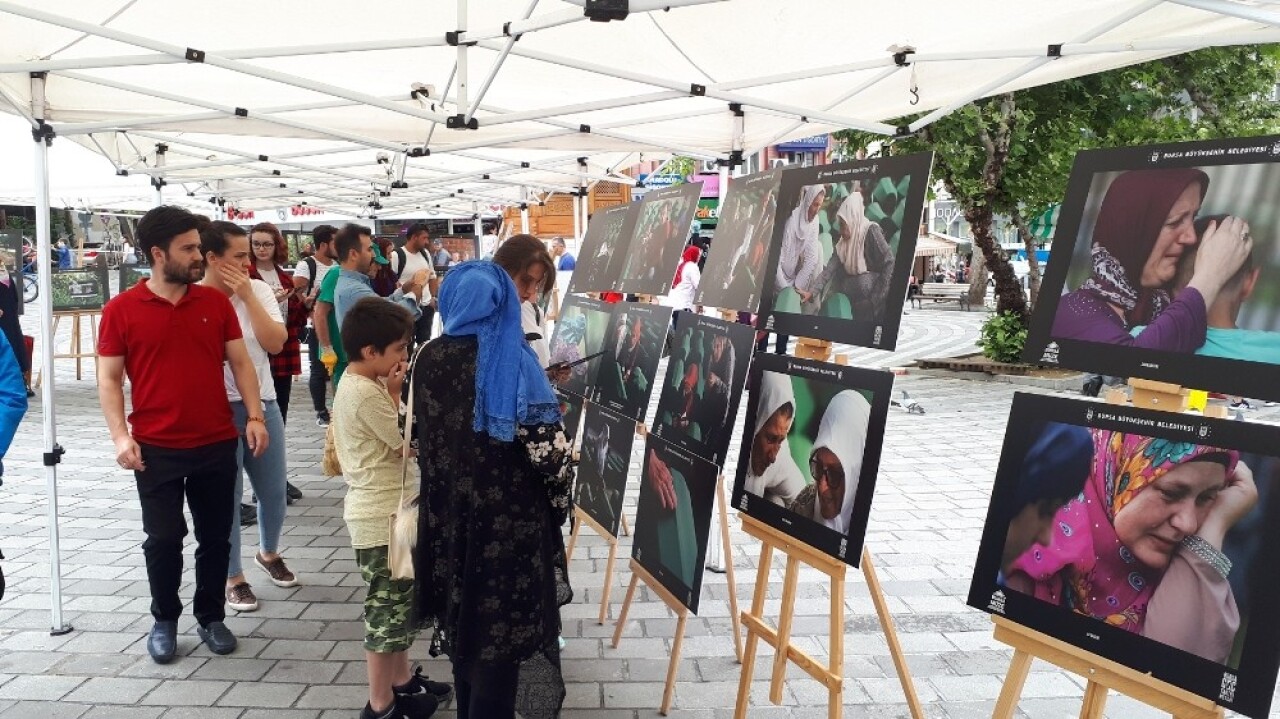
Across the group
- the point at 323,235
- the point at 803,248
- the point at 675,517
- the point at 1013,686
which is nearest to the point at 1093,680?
the point at 1013,686

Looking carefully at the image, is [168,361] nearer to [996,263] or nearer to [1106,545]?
[1106,545]

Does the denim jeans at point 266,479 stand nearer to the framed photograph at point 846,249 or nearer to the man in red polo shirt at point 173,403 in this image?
the man in red polo shirt at point 173,403

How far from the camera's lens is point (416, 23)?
188 inches

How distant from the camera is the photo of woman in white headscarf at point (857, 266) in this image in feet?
8.55

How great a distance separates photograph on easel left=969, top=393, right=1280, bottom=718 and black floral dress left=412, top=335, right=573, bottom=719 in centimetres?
118

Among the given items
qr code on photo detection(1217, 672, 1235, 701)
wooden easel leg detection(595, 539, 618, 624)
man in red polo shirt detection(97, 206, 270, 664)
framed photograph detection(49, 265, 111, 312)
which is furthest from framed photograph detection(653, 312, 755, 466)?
framed photograph detection(49, 265, 111, 312)

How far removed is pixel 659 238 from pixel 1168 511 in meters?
2.62

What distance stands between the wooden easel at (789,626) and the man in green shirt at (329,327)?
365cm

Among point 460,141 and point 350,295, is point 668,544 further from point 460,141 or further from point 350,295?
point 460,141

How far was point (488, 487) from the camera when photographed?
8.32ft

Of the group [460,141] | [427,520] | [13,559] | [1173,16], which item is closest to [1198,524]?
[427,520]

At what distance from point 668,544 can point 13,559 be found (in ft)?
12.8

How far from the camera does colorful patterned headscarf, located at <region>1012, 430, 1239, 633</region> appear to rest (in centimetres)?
186

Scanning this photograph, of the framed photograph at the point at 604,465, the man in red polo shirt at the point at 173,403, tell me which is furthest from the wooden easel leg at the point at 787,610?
the man in red polo shirt at the point at 173,403
